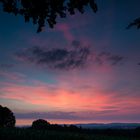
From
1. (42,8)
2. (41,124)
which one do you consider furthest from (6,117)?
(42,8)

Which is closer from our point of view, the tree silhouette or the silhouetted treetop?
the silhouetted treetop

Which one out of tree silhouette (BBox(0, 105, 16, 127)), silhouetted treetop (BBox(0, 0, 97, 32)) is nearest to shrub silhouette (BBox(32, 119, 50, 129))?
tree silhouette (BBox(0, 105, 16, 127))

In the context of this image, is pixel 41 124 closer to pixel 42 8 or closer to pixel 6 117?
pixel 6 117

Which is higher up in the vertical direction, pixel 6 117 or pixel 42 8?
pixel 6 117

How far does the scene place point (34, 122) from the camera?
3728 inches

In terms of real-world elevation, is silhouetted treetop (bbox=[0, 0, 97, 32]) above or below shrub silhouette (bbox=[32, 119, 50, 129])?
below

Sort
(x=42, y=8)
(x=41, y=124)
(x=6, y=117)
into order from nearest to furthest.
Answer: (x=42, y=8), (x=41, y=124), (x=6, y=117)

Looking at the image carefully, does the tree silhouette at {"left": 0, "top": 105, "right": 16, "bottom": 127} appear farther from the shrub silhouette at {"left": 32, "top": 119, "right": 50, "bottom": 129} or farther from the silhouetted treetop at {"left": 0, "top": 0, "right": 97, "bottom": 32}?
the silhouetted treetop at {"left": 0, "top": 0, "right": 97, "bottom": 32}

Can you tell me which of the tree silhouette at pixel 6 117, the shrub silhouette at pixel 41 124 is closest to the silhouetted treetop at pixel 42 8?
the shrub silhouette at pixel 41 124

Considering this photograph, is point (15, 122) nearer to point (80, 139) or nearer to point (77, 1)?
point (80, 139)

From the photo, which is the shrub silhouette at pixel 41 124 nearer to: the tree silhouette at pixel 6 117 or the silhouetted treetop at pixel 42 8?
the tree silhouette at pixel 6 117

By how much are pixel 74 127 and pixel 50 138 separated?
108ft

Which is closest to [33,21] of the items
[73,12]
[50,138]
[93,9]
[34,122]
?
[73,12]

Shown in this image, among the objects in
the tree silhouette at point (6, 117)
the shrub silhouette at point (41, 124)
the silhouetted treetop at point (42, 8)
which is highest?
the tree silhouette at point (6, 117)
